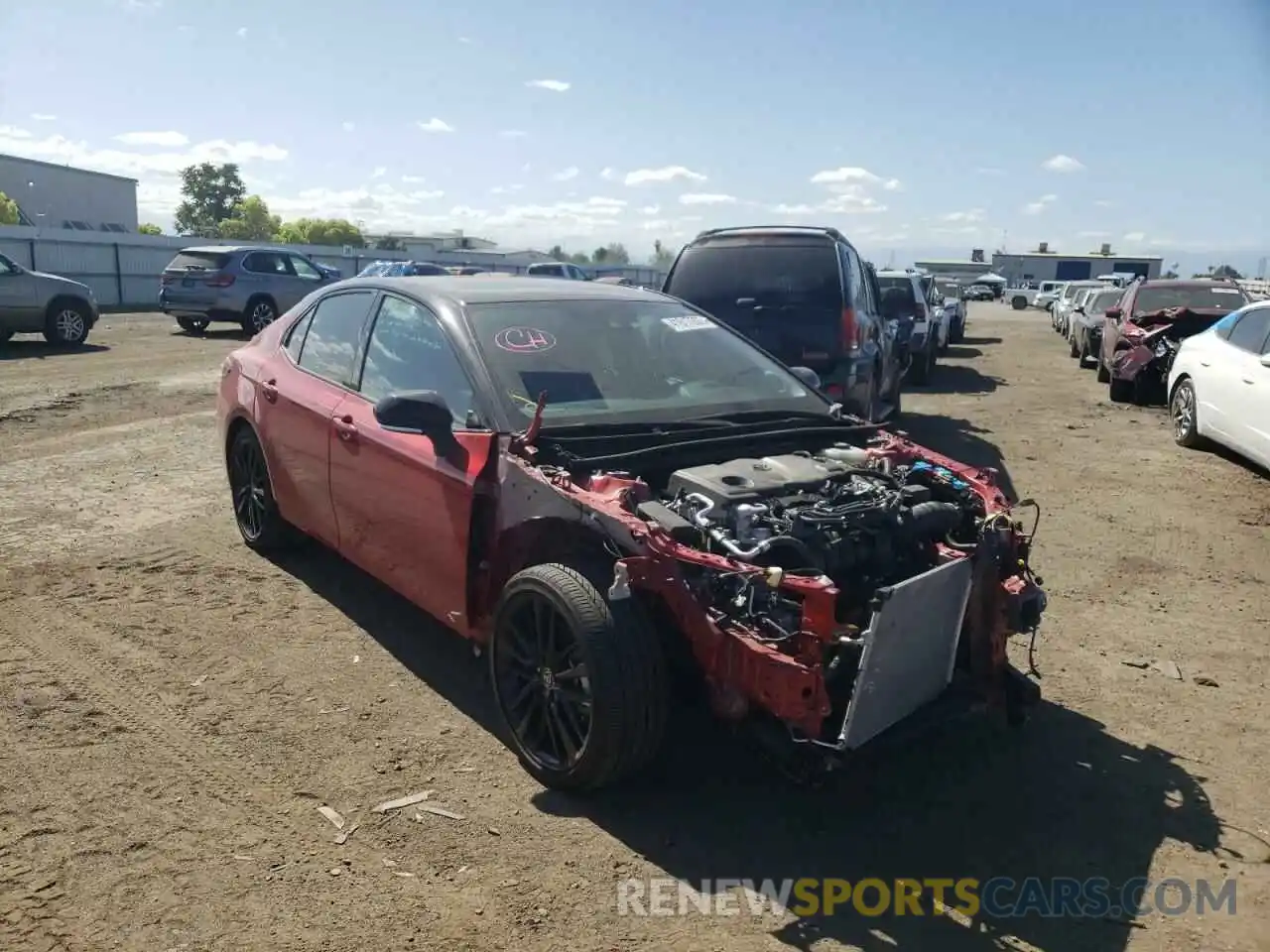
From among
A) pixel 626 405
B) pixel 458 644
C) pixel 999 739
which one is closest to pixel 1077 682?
pixel 999 739

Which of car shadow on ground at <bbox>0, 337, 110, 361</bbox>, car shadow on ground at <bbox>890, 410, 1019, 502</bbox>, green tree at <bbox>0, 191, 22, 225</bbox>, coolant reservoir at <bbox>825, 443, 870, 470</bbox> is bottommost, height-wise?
car shadow on ground at <bbox>0, 337, 110, 361</bbox>

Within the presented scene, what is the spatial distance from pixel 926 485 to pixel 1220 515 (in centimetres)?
458

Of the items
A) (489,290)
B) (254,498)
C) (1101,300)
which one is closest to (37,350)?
(254,498)

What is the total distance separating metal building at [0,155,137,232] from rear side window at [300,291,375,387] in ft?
196

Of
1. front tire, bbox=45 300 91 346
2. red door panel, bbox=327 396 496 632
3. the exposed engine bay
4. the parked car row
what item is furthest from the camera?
front tire, bbox=45 300 91 346

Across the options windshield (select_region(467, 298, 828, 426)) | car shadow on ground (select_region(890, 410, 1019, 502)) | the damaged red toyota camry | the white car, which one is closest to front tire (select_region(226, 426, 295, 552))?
the damaged red toyota camry

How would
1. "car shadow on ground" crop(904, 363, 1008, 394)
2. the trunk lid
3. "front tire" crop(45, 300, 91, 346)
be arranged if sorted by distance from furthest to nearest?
the trunk lid < "front tire" crop(45, 300, 91, 346) < "car shadow on ground" crop(904, 363, 1008, 394)

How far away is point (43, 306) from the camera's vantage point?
16.0 metres

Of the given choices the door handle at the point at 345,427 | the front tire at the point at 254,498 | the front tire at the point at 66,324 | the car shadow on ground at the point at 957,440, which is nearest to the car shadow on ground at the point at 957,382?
the car shadow on ground at the point at 957,440

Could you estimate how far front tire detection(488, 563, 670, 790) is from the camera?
3135 mm

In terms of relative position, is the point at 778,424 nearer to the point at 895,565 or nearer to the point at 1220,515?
the point at 895,565

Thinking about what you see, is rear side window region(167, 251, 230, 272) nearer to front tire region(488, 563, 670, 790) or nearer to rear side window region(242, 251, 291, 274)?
rear side window region(242, 251, 291, 274)

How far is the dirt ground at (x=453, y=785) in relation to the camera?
9.18 feet

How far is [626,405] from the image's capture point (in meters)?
4.17
